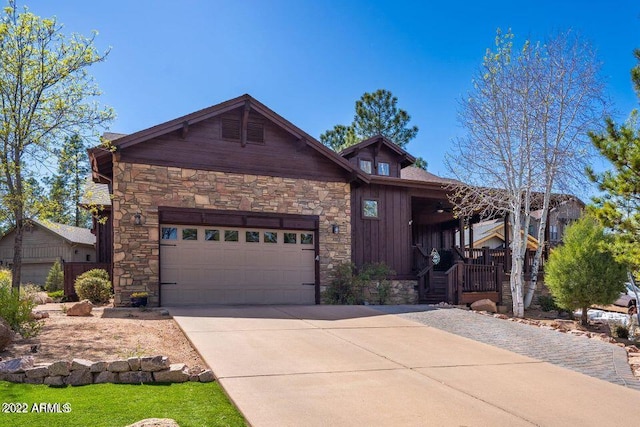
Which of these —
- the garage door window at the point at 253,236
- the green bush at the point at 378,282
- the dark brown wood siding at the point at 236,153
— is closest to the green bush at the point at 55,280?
the dark brown wood siding at the point at 236,153

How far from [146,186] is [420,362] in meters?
8.42

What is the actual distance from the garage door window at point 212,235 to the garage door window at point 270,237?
1338 millimetres

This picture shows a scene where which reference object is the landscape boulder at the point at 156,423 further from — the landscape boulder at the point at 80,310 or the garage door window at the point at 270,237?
the garage door window at the point at 270,237

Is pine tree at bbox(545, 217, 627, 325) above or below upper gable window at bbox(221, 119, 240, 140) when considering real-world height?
below

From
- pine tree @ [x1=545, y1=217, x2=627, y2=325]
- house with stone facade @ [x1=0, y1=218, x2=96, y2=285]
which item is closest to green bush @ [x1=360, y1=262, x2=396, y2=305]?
pine tree @ [x1=545, y1=217, x2=627, y2=325]

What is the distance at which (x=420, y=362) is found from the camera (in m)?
6.94

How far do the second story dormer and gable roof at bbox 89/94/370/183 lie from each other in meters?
3.01

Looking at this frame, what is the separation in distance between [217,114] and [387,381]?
9410mm

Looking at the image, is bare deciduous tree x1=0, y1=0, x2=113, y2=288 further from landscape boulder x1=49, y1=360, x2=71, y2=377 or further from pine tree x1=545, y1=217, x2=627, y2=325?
pine tree x1=545, y1=217, x2=627, y2=325

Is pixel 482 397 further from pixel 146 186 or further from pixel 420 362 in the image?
pixel 146 186

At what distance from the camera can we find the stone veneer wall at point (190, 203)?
12141 mm

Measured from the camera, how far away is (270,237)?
1393 centimetres

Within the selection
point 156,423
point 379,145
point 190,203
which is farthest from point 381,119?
point 156,423

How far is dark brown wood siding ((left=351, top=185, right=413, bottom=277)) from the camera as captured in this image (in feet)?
51.0
